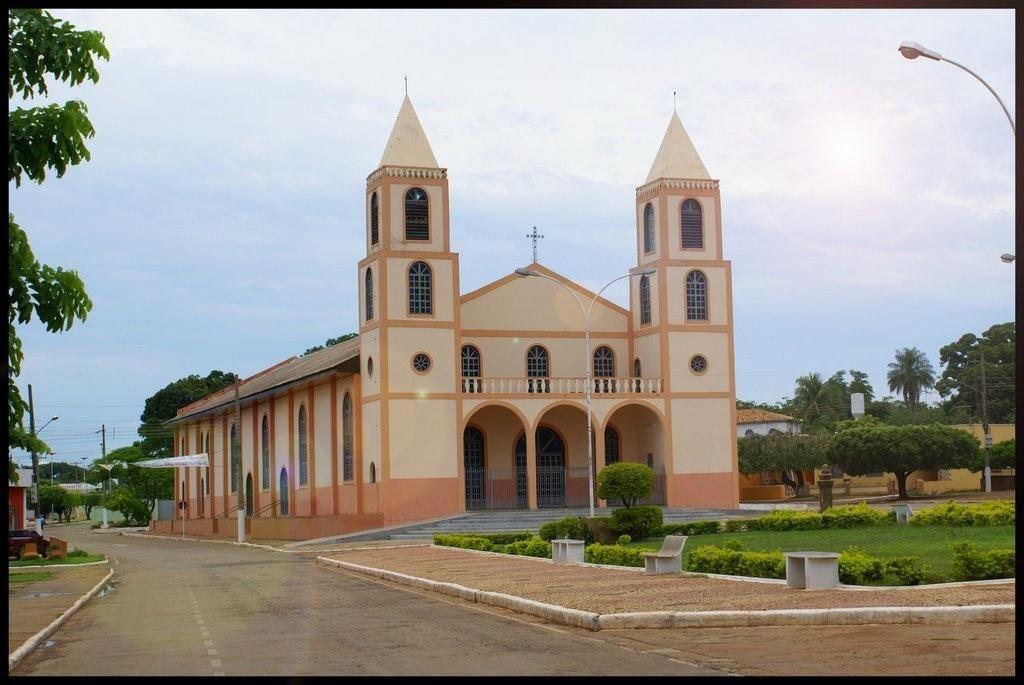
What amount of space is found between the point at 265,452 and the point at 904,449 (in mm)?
27501

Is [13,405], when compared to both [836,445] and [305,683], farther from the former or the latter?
[836,445]

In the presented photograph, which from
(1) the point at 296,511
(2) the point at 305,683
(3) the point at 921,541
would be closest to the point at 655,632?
(2) the point at 305,683

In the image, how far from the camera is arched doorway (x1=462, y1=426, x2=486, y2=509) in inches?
1879

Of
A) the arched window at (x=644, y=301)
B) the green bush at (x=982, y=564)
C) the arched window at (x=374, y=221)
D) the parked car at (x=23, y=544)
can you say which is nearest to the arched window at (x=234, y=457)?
the arched window at (x=374, y=221)

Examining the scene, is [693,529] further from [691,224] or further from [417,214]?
[691,224]

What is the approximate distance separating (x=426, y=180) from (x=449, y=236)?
83.8 inches

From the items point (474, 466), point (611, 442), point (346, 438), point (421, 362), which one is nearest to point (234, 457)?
point (346, 438)

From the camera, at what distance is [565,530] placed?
3122 centimetres

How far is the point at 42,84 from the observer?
14086 millimetres

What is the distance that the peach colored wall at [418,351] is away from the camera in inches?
1789

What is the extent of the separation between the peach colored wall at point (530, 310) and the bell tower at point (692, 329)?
256 centimetres

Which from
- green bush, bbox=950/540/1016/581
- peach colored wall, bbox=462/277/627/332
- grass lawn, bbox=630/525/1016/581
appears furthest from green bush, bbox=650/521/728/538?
green bush, bbox=950/540/1016/581

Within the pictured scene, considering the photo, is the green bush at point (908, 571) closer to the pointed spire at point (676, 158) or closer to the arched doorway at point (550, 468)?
the arched doorway at point (550, 468)

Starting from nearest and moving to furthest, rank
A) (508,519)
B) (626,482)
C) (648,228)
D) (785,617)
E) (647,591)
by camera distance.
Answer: (785,617), (647,591), (626,482), (508,519), (648,228)
